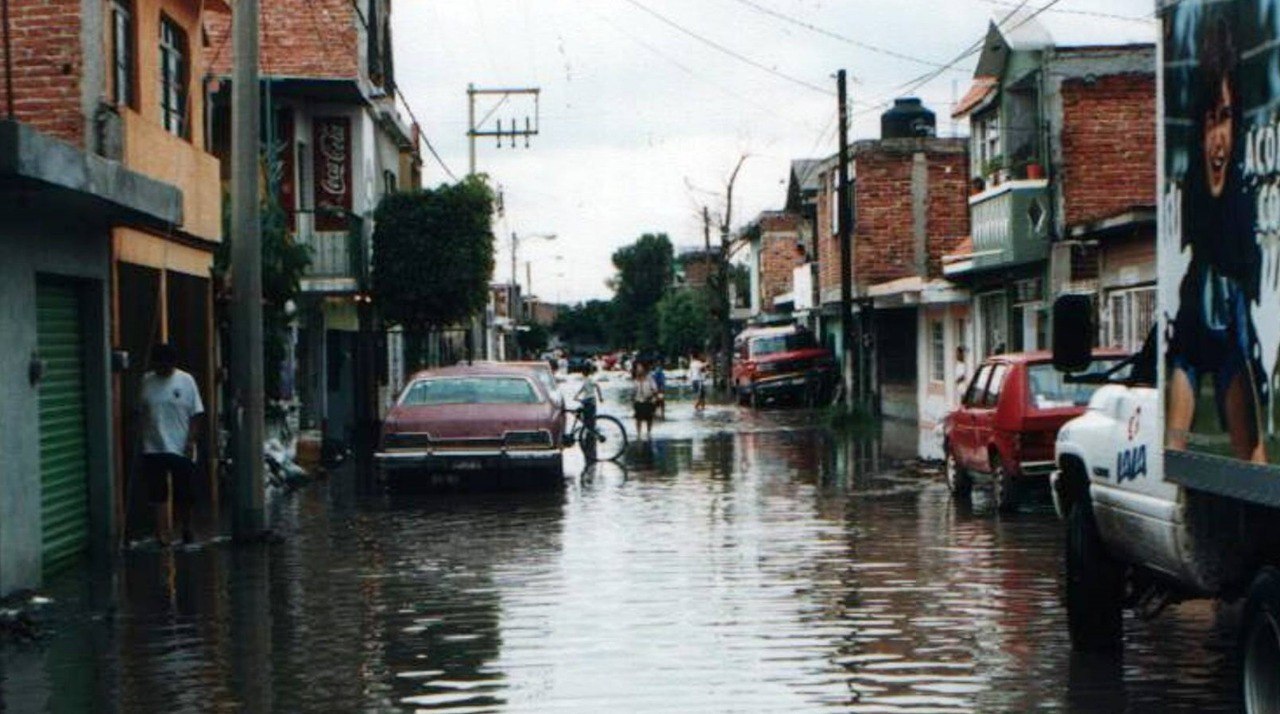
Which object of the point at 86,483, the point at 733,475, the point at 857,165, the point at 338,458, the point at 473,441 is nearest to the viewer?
the point at 86,483

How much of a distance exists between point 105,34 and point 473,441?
7745 mm

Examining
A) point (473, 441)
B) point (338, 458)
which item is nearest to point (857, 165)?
point (338, 458)

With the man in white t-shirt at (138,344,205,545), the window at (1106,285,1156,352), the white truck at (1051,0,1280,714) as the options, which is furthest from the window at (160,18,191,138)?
the window at (1106,285,1156,352)

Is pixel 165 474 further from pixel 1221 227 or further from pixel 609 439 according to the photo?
pixel 609 439

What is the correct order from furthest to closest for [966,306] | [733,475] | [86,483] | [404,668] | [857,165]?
[857,165] < [966,306] < [733,475] < [86,483] < [404,668]

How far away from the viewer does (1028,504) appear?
66.9 ft

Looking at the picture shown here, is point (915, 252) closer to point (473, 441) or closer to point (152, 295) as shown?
point (473, 441)

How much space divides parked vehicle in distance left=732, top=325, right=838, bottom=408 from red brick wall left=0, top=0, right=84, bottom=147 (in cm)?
3988

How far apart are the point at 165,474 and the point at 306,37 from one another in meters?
20.5

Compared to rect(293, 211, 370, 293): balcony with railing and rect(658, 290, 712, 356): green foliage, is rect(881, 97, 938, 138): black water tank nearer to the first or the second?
rect(293, 211, 370, 293): balcony with railing

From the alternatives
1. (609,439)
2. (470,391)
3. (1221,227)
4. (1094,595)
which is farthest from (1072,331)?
(609,439)

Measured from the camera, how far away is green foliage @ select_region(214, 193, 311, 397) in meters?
24.8

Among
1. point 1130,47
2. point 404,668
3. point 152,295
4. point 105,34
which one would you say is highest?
point 1130,47

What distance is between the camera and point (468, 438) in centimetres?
2277
